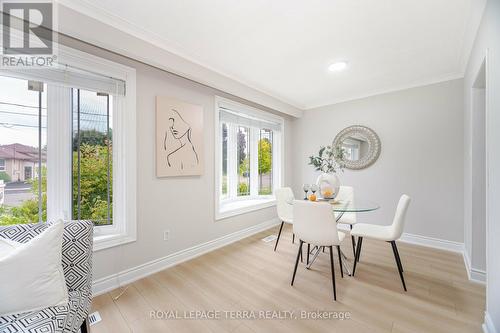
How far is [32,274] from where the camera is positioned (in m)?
1.01

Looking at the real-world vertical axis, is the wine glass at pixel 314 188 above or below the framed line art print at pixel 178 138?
below

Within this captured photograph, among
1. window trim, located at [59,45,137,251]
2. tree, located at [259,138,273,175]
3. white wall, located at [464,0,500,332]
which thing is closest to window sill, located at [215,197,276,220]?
tree, located at [259,138,273,175]

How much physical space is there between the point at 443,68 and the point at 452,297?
2.61m

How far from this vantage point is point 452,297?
1837 millimetres

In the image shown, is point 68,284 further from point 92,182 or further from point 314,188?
point 314,188

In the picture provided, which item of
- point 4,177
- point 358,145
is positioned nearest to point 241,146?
point 358,145

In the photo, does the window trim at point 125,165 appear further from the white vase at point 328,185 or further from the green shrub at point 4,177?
the white vase at point 328,185

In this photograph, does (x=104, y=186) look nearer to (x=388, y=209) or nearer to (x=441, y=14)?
(x=441, y=14)

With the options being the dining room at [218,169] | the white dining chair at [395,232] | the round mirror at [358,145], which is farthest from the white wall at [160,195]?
the round mirror at [358,145]

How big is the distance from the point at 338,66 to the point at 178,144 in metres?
2.17

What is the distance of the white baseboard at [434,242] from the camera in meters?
2.78

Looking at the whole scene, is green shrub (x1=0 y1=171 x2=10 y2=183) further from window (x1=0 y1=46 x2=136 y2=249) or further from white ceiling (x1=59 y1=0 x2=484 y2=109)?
white ceiling (x1=59 y1=0 x2=484 y2=109)

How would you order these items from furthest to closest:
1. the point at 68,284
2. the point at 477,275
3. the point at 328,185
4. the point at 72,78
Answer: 1. the point at 328,185
2. the point at 477,275
3. the point at 72,78
4. the point at 68,284

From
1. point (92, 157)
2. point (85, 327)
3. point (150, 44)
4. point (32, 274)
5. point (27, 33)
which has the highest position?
point (150, 44)
